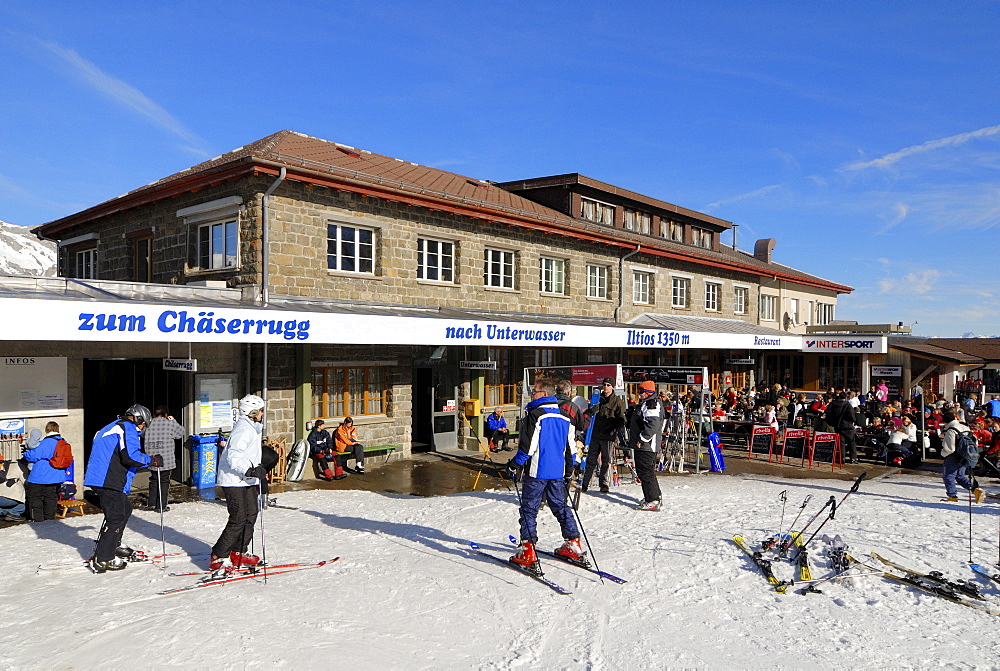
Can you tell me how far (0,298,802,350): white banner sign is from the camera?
8789mm

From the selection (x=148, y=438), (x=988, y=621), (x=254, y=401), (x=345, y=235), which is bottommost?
(x=988, y=621)

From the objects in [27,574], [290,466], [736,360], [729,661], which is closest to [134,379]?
[290,466]

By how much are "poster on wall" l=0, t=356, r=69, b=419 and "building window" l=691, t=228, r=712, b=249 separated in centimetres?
2213

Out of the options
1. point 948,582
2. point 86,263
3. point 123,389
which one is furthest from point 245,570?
point 86,263

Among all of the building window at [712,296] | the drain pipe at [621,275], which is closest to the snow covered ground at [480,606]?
the drain pipe at [621,275]

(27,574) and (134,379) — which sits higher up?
(134,379)

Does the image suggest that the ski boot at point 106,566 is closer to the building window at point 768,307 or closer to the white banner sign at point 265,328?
the white banner sign at point 265,328

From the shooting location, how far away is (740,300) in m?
27.0

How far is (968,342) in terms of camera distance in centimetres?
3675

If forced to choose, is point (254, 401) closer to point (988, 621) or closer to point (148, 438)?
point (148, 438)

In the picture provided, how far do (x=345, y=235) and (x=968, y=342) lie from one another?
34.9 meters

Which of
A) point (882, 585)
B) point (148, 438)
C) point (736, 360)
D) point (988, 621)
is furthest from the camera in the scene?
point (736, 360)

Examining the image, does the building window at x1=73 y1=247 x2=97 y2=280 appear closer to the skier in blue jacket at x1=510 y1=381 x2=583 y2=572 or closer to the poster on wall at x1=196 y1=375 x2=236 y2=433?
the poster on wall at x1=196 y1=375 x2=236 y2=433

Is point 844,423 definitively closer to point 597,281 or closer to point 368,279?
point 597,281
